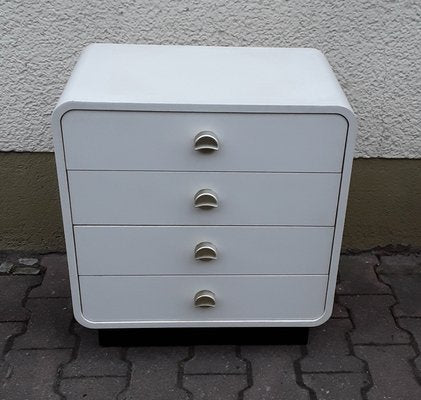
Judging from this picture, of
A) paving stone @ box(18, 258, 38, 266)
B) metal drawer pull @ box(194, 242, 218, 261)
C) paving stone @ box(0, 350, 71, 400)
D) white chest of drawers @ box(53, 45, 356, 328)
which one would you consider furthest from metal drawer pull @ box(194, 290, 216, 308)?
paving stone @ box(18, 258, 38, 266)

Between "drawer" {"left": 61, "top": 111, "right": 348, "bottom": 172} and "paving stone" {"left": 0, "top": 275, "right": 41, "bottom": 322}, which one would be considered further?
"paving stone" {"left": 0, "top": 275, "right": 41, "bottom": 322}

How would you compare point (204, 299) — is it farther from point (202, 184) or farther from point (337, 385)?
point (337, 385)

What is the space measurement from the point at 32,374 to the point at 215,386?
59 centimetres

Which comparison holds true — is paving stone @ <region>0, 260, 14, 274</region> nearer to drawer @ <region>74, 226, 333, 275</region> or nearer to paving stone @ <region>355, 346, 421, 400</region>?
drawer @ <region>74, 226, 333, 275</region>

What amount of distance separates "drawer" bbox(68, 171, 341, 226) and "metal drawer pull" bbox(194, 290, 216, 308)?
254 mm

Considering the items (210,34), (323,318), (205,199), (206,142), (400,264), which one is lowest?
(400,264)

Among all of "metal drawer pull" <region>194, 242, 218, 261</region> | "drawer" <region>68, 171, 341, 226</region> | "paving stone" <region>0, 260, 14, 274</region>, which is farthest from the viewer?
"paving stone" <region>0, 260, 14, 274</region>

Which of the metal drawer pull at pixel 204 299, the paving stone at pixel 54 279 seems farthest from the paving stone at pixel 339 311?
the paving stone at pixel 54 279

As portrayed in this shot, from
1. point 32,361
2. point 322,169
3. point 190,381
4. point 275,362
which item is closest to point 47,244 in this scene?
Answer: point 32,361

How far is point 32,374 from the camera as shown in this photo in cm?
194

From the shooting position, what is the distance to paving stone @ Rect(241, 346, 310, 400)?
74.2 inches

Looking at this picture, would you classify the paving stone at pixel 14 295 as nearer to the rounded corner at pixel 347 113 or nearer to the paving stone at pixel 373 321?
the paving stone at pixel 373 321

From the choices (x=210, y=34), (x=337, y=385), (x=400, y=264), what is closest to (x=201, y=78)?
(x=210, y=34)

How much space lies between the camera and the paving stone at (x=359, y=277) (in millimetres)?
2357
